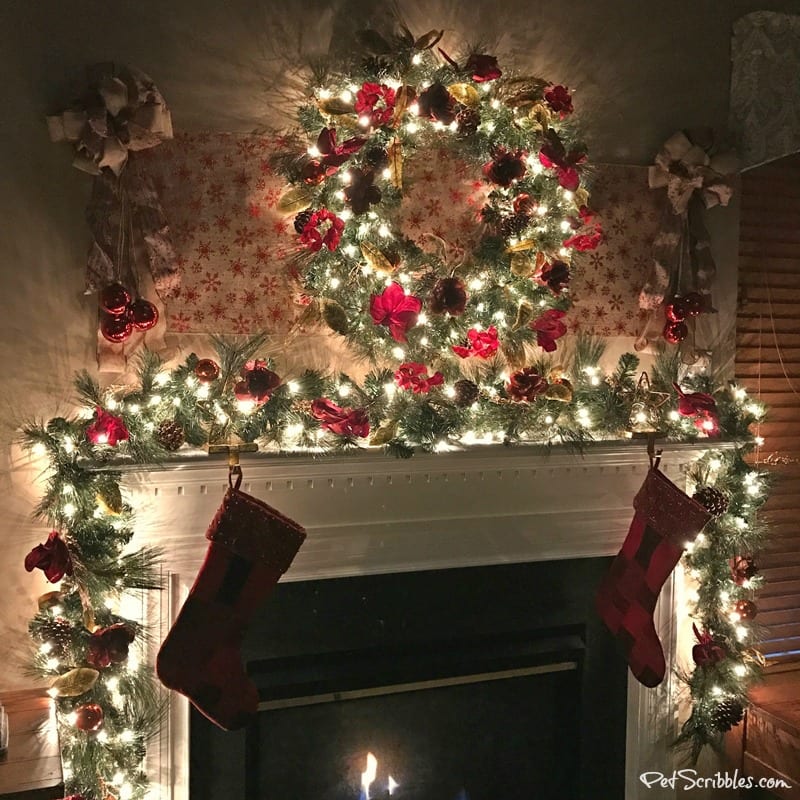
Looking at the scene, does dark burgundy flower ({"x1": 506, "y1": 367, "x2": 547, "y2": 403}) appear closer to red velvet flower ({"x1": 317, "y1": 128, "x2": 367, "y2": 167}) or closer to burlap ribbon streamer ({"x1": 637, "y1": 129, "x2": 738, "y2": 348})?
burlap ribbon streamer ({"x1": 637, "y1": 129, "x2": 738, "y2": 348})

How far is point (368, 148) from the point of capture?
1660 millimetres

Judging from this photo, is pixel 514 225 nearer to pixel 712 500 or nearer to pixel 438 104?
pixel 438 104

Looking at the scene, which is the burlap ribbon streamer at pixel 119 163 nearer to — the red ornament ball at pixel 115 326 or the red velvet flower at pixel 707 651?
the red ornament ball at pixel 115 326

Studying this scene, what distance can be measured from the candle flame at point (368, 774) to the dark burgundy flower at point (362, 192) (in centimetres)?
139

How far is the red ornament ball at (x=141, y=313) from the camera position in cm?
157

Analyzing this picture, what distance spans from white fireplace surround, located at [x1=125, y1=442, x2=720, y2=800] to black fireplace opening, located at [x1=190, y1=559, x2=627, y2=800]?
6cm

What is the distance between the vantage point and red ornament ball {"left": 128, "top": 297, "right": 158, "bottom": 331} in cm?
157

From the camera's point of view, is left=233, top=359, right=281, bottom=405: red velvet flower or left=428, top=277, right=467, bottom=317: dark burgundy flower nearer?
left=233, top=359, right=281, bottom=405: red velvet flower

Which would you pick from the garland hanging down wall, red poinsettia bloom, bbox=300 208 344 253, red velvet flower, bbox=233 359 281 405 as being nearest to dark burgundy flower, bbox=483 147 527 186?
the garland hanging down wall

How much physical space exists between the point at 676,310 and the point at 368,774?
4.87 ft

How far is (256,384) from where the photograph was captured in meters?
1.54

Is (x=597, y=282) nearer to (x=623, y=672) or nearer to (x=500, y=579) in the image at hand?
(x=500, y=579)

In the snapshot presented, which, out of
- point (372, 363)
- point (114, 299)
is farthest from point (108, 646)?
point (372, 363)

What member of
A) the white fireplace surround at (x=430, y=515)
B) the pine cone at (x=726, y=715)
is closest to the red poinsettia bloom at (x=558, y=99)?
the white fireplace surround at (x=430, y=515)
